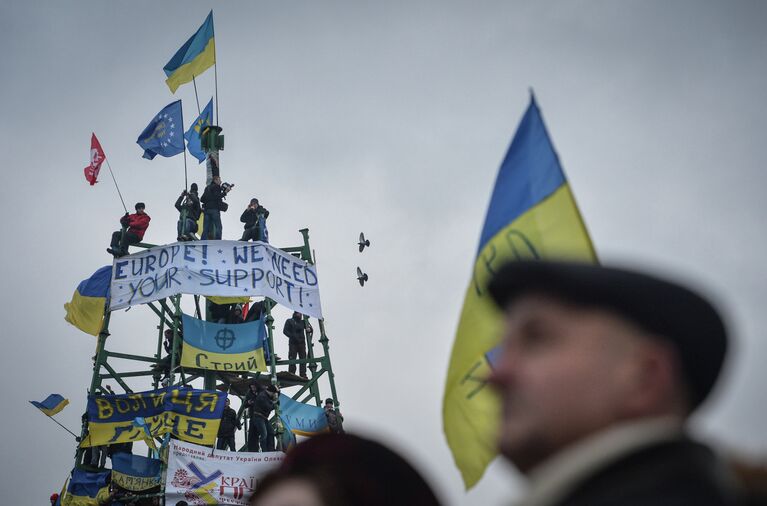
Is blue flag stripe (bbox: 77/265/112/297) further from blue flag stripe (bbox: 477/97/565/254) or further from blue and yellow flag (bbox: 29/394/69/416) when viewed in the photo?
blue flag stripe (bbox: 477/97/565/254)

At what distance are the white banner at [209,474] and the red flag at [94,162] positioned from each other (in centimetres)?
952

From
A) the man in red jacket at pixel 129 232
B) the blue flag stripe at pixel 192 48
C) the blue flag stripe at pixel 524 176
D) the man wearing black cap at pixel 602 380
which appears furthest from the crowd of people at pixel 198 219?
the man wearing black cap at pixel 602 380

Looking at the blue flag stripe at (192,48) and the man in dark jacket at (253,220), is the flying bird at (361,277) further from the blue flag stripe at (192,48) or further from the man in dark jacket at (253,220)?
the blue flag stripe at (192,48)

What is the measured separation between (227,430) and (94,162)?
9.51 metres

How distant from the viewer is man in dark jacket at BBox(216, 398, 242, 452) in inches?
615

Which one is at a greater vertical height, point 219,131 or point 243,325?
point 219,131

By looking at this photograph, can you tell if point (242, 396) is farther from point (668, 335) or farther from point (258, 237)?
point (668, 335)

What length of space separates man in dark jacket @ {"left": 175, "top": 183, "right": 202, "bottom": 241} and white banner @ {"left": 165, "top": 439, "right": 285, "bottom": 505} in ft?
18.3

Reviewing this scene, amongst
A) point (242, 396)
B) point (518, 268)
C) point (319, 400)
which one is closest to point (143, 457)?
point (242, 396)

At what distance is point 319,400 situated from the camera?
16672mm

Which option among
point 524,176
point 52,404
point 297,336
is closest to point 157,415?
point 297,336

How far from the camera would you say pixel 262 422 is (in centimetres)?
1545

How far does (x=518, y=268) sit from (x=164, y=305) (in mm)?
16540

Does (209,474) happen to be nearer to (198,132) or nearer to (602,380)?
(198,132)
